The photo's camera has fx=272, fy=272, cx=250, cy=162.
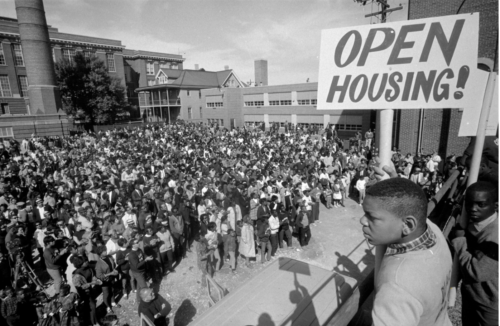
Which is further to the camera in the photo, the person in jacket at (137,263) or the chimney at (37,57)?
the chimney at (37,57)

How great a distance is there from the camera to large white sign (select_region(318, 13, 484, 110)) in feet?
6.69

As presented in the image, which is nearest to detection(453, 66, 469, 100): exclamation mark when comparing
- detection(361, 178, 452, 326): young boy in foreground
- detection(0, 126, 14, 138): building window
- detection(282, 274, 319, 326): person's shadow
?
detection(361, 178, 452, 326): young boy in foreground

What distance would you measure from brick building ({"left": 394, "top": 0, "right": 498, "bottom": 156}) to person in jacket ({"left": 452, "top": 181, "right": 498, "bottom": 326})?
1629 cm

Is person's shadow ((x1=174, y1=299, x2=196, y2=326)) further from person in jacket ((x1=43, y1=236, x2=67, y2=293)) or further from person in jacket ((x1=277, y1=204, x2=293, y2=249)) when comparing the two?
person in jacket ((x1=277, y1=204, x2=293, y2=249))

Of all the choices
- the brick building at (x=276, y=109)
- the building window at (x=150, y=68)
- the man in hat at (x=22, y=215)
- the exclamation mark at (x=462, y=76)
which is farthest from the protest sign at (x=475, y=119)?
the building window at (x=150, y=68)

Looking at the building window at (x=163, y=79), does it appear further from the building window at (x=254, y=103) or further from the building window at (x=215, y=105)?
the building window at (x=254, y=103)

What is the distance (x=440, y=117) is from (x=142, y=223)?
18.2 metres

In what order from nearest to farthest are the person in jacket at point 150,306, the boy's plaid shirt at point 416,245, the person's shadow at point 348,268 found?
1. the boy's plaid shirt at point 416,245
2. the person in jacket at point 150,306
3. the person's shadow at point 348,268

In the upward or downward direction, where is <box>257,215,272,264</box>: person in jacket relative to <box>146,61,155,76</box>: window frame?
downward

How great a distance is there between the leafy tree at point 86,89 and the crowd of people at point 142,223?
87.6 ft

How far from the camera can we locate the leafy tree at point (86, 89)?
36.3 m

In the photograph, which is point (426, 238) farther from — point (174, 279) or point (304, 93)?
point (304, 93)

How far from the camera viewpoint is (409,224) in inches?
55.5

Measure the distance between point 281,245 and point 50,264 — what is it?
5980 mm
